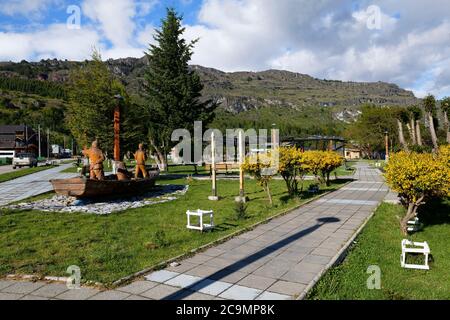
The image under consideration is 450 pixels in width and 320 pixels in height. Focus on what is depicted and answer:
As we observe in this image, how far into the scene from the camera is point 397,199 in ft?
44.5

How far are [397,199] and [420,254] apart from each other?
6.86 m

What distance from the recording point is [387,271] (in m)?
6.32

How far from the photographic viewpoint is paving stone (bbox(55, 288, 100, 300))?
483 cm

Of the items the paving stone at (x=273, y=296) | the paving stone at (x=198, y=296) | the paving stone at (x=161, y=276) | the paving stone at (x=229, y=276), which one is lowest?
the paving stone at (x=273, y=296)

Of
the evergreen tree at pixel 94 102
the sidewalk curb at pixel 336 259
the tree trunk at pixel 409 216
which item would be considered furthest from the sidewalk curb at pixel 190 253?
the evergreen tree at pixel 94 102

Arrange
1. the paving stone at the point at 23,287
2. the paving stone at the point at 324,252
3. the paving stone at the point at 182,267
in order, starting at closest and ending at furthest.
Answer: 1. the paving stone at the point at 23,287
2. the paving stone at the point at 182,267
3. the paving stone at the point at 324,252

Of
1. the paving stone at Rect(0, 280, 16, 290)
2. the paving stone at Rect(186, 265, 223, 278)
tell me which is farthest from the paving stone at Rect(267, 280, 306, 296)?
the paving stone at Rect(0, 280, 16, 290)

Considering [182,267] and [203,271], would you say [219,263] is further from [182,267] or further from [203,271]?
[182,267]

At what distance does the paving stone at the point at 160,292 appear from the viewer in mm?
4871

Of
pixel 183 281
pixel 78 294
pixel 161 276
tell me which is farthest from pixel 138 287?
pixel 78 294

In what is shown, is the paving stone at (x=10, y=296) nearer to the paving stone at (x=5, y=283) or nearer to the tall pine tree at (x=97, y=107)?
the paving stone at (x=5, y=283)

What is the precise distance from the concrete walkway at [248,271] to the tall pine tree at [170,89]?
834 inches

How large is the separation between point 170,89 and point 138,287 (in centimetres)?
2578
